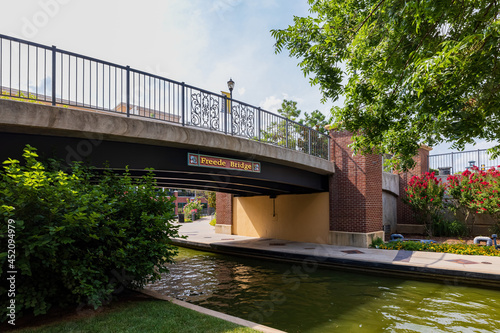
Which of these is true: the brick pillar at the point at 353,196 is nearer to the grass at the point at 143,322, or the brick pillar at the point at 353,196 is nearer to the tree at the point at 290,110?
the grass at the point at 143,322

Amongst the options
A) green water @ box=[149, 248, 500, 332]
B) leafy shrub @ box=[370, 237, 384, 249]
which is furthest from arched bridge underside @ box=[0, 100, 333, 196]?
leafy shrub @ box=[370, 237, 384, 249]

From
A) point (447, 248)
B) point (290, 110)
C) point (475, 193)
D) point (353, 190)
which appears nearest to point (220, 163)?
point (353, 190)

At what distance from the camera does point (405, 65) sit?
6391 mm

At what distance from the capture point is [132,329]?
473 centimetres

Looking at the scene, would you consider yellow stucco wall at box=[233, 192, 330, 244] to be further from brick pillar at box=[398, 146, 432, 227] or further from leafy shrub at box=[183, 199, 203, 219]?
leafy shrub at box=[183, 199, 203, 219]

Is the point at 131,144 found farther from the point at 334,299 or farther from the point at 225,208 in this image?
the point at 225,208

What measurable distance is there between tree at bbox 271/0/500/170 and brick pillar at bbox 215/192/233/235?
579 inches

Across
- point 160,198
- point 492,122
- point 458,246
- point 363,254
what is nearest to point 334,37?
point 492,122

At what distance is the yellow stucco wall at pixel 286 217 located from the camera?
54.6 ft

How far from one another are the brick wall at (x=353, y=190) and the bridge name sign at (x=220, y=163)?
555 centimetres

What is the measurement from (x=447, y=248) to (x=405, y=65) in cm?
941

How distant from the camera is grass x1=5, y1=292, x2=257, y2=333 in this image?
4727 mm

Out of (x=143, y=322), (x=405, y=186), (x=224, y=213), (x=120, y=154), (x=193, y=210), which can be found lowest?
(x=193, y=210)

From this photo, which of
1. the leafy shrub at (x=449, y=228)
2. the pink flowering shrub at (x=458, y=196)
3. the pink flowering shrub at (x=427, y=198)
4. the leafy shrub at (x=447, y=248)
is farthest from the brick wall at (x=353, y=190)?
the leafy shrub at (x=449, y=228)
